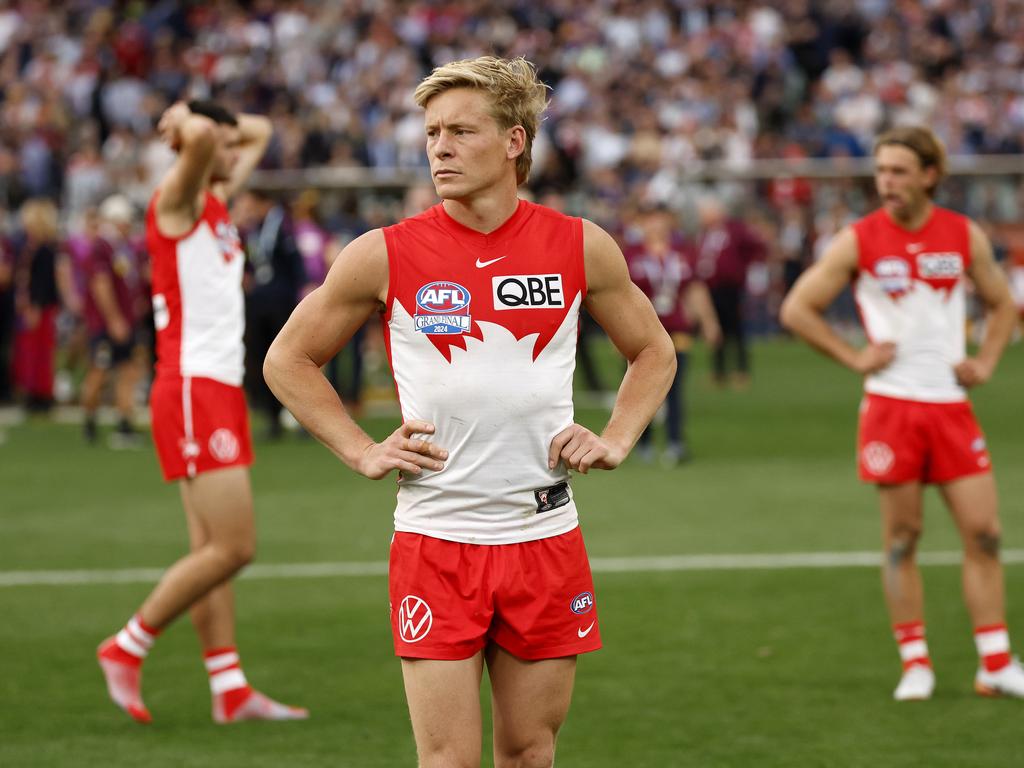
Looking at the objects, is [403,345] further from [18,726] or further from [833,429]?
[833,429]

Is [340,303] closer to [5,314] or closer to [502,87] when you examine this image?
[502,87]

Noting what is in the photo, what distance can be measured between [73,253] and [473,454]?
19111 mm

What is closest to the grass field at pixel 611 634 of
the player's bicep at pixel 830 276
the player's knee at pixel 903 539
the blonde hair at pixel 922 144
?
the player's knee at pixel 903 539

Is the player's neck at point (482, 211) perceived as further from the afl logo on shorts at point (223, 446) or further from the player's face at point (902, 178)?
the player's face at point (902, 178)

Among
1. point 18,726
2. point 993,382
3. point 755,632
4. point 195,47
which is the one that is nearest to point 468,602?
point 18,726

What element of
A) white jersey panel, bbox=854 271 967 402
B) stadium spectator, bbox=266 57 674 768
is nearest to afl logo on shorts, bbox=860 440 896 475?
white jersey panel, bbox=854 271 967 402

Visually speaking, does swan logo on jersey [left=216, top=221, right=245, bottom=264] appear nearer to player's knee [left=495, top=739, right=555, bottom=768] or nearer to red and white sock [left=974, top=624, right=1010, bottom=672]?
player's knee [left=495, top=739, right=555, bottom=768]

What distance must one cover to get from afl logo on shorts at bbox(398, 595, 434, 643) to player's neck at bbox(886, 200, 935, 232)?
12.5 feet

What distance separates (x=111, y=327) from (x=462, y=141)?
12908 mm

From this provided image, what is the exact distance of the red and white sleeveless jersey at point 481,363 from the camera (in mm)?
4449

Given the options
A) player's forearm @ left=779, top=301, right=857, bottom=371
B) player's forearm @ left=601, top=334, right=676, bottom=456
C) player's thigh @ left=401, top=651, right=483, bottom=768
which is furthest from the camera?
player's forearm @ left=779, top=301, right=857, bottom=371

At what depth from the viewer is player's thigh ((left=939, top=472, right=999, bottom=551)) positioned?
24.0 feet

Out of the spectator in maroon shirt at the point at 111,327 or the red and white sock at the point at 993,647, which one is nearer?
the red and white sock at the point at 993,647

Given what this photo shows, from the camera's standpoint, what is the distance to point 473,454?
4.48 meters
